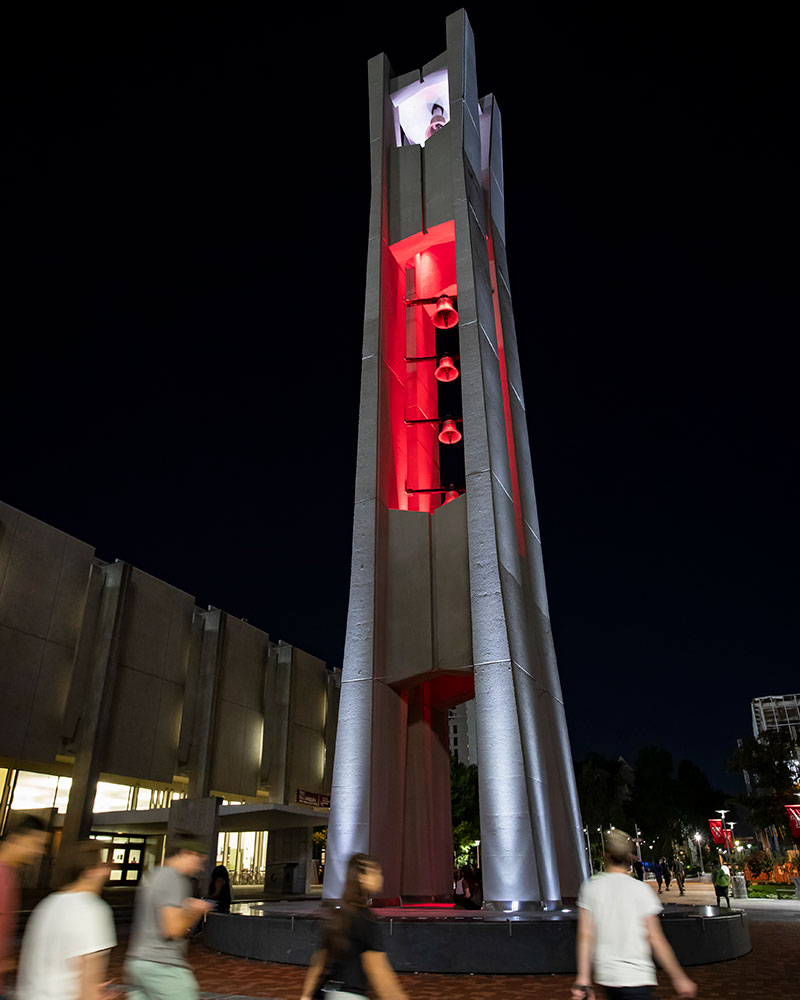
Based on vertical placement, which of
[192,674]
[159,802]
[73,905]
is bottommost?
[73,905]

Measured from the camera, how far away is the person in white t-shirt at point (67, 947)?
339 cm

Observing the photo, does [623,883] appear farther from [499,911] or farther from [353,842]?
[353,842]

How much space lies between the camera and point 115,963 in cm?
1112

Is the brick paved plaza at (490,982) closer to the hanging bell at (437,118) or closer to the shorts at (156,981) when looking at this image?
the shorts at (156,981)

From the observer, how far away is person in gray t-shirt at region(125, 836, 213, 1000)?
158 inches

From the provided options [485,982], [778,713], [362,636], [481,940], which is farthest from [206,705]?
[778,713]

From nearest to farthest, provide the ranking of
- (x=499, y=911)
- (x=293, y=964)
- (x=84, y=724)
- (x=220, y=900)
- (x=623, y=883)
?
(x=623, y=883) → (x=293, y=964) → (x=499, y=911) → (x=220, y=900) → (x=84, y=724)

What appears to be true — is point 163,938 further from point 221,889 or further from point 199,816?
point 199,816

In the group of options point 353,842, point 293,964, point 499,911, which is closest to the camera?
point 293,964

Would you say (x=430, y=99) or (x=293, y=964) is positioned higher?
(x=430, y=99)

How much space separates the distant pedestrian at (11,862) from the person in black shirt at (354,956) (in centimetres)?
160


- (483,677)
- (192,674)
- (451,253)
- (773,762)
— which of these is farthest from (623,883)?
(773,762)

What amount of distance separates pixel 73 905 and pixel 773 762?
48.5 meters

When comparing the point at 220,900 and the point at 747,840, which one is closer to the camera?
the point at 220,900
